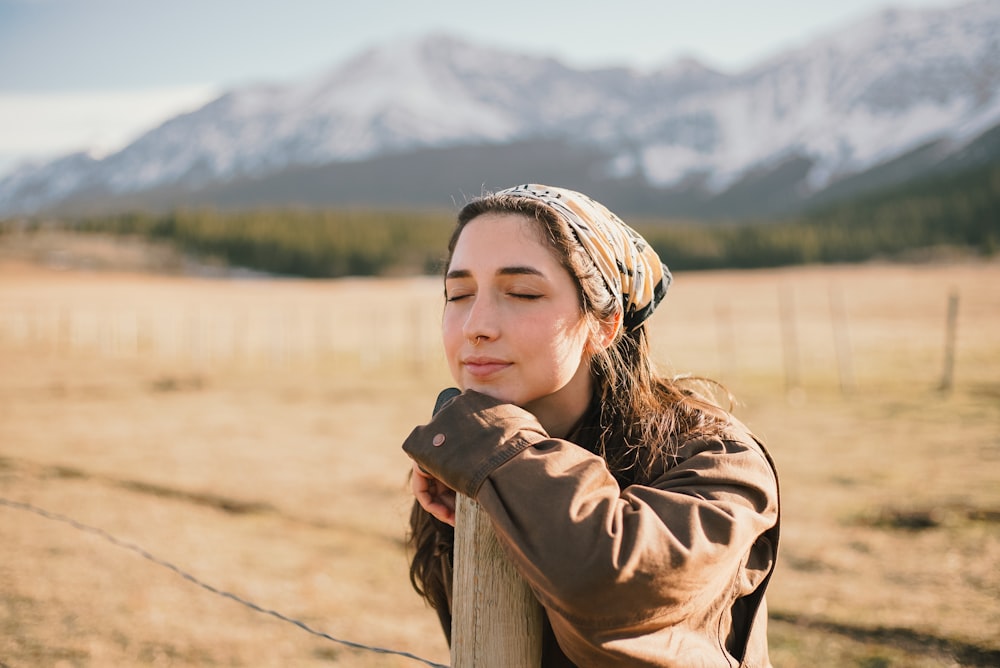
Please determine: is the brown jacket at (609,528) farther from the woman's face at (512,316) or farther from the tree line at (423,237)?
the tree line at (423,237)

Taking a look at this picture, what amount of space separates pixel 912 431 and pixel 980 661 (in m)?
9.47

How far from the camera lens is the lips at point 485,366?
1.55 metres

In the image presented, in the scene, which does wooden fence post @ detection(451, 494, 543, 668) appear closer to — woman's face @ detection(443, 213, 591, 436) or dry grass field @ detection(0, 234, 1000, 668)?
woman's face @ detection(443, 213, 591, 436)

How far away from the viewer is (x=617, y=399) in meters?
1.77

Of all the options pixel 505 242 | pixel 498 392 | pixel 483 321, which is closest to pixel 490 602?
pixel 498 392

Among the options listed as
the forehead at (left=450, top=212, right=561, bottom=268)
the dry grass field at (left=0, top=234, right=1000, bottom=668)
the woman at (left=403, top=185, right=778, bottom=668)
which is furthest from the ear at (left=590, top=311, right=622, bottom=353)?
the dry grass field at (left=0, top=234, right=1000, bottom=668)

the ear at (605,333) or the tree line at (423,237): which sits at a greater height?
the tree line at (423,237)

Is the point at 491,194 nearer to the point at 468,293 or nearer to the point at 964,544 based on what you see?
the point at 468,293

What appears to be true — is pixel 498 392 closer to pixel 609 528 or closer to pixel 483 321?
pixel 483 321

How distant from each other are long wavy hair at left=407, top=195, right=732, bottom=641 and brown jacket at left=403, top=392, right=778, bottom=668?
0.14 metres

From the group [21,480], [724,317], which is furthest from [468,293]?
[724,317]

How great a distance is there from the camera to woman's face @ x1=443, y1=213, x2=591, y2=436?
1553mm

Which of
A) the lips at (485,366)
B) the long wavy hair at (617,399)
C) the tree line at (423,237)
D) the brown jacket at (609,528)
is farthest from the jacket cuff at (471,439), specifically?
the tree line at (423,237)

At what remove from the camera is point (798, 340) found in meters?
33.4
